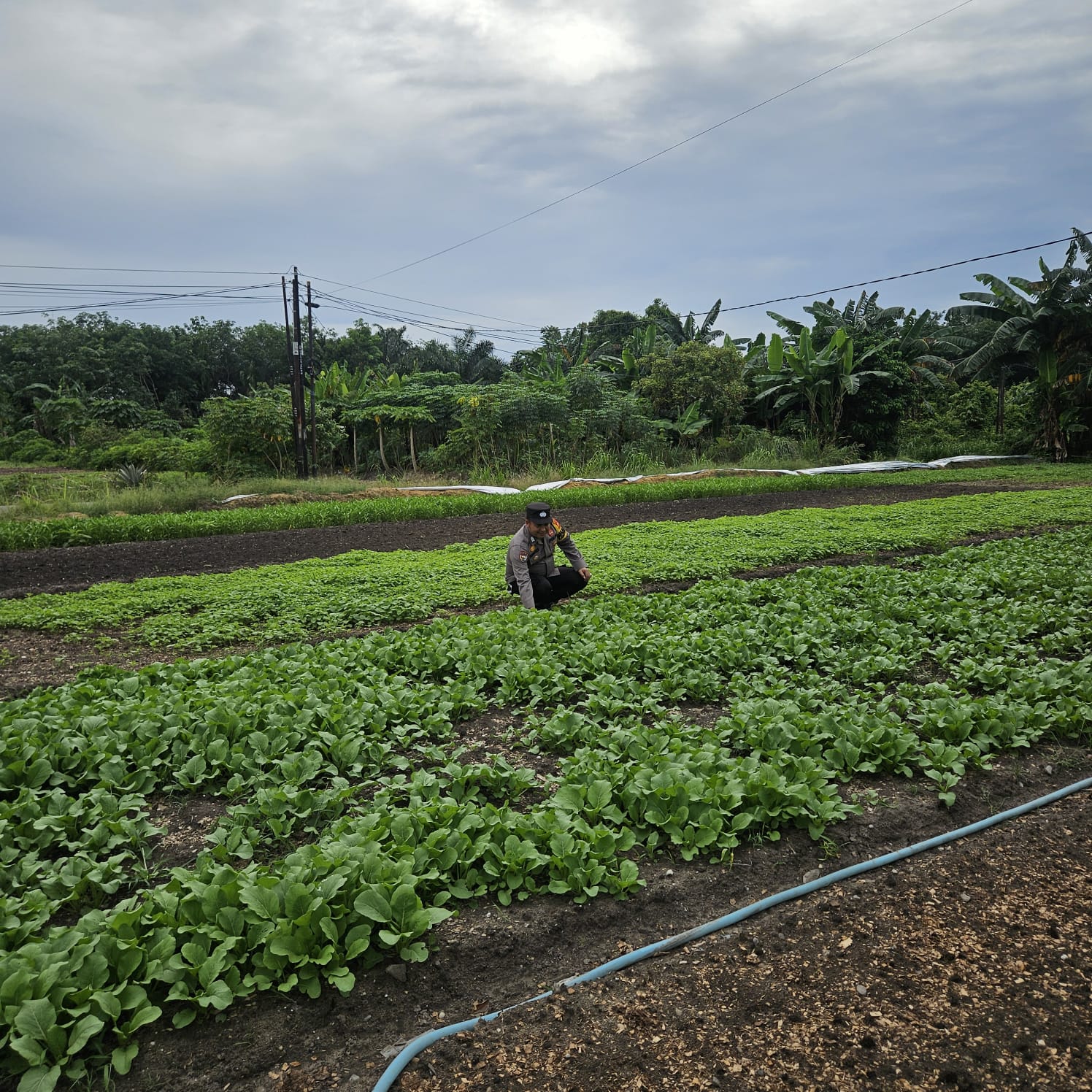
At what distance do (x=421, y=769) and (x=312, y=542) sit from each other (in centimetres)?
1041

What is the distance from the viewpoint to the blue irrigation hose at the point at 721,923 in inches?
104

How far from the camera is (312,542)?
14227 mm

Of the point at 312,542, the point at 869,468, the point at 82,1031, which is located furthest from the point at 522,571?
the point at 869,468

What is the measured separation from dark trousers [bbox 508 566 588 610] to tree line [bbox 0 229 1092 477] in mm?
17505

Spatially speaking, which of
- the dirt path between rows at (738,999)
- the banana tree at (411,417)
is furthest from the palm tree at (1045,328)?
the dirt path between rows at (738,999)

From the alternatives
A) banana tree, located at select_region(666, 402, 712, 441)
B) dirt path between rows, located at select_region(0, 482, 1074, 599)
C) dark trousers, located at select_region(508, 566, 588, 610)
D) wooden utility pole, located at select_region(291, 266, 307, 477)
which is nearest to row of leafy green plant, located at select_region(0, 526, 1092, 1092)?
dark trousers, located at select_region(508, 566, 588, 610)

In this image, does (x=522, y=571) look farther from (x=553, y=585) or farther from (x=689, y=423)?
(x=689, y=423)

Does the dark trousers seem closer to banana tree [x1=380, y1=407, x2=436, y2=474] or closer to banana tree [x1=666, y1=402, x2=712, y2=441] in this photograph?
banana tree [x1=380, y1=407, x2=436, y2=474]

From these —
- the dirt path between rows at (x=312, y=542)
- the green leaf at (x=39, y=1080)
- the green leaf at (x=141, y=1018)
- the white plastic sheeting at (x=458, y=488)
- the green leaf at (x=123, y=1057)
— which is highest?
the white plastic sheeting at (x=458, y=488)

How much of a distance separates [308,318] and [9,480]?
32.2ft

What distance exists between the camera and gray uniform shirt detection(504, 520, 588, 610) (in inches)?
309

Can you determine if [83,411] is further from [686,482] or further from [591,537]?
[591,537]

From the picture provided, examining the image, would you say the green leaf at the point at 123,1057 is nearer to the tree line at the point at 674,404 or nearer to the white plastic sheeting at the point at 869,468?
the tree line at the point at 674,404

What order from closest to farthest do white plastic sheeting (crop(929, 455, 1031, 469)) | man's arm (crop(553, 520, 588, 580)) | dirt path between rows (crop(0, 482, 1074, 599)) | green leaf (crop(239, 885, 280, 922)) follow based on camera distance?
green leaf (crop(239, 885, 280, 922)) < man's arm (crop(553, 520, 588, 580)) < dirt path between rows (crop(0, 482, 1074, 599)) < white plastic sheeting (crop(929, 455, 1031, 469))
